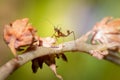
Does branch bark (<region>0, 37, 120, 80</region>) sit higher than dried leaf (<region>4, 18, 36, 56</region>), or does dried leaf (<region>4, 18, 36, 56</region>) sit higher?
dried leaf (<region>4, 18, 36, 56</region>)

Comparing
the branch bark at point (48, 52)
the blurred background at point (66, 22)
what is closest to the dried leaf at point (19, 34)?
the branch bark at point (48, 52)

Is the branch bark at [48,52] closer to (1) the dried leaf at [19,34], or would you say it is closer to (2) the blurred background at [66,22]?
(1) the dried leaf at [19,34]

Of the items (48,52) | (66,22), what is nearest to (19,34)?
(48,52)

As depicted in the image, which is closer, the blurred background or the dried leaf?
the dried leaf

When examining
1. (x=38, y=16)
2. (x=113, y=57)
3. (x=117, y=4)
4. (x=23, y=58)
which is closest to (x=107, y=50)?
(x=113, y=57)

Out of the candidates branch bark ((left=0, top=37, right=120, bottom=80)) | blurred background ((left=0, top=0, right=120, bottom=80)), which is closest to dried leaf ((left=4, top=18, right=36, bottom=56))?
branch bark ((left=0, top=37, right=120, bottom=80))

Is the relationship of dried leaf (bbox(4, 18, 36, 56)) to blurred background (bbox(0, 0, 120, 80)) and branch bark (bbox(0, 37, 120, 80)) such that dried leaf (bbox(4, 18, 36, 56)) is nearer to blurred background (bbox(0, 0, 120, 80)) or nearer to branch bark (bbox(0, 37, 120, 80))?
branch bark (bbox(0, 37, 120, 80))
